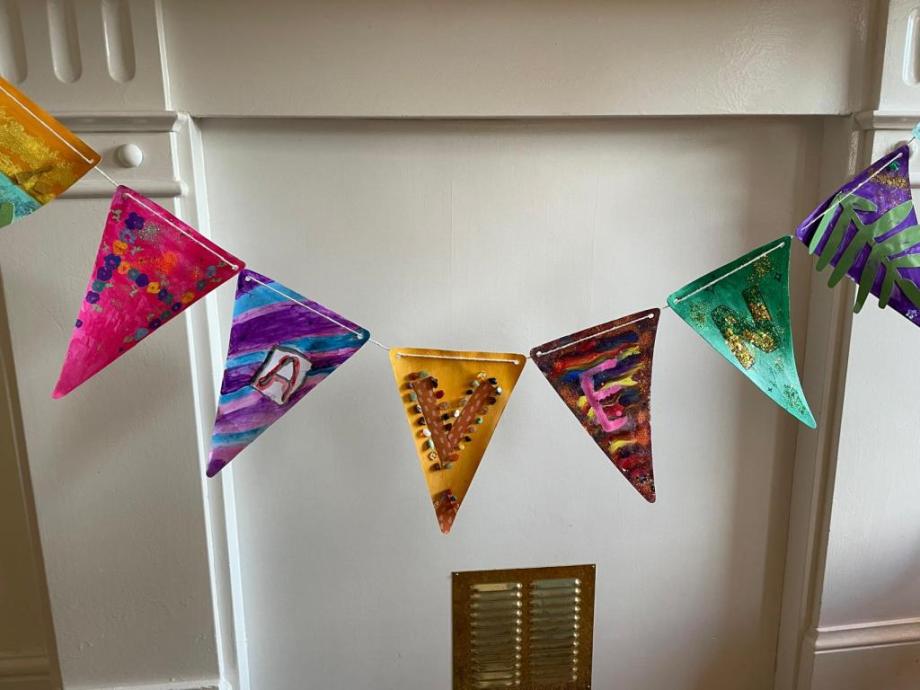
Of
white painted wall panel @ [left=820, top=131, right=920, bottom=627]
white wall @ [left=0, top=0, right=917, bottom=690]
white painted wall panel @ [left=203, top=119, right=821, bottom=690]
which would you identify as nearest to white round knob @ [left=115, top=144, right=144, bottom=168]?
white wall @ [left=0, top=0, right=917, bottom=690]

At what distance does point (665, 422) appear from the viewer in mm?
1342

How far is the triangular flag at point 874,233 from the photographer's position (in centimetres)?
97

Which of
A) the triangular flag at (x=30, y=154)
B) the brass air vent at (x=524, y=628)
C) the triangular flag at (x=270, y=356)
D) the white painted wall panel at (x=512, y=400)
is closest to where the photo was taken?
the triangular flag at (x=30, y=154)

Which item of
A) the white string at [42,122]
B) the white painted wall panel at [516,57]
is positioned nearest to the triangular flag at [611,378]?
the white painted wall panel at [516,57]

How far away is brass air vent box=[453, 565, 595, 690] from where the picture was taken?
1374 mm

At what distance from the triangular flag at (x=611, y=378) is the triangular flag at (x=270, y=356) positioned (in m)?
0.29

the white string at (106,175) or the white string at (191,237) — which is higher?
the white string at (106,175)

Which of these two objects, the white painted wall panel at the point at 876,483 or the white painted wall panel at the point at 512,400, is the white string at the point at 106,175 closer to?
the white painted wall panel at the point at 512,400

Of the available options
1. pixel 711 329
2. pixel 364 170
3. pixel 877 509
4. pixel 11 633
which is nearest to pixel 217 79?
pixel 364 170

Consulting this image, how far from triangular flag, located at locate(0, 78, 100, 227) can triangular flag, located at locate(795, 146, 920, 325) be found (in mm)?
974

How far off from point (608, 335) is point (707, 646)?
855mm

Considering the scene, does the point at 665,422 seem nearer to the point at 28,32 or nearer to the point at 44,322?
the point at 44,322

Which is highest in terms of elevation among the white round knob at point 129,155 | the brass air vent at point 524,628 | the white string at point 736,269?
the white round knob at point 129,155

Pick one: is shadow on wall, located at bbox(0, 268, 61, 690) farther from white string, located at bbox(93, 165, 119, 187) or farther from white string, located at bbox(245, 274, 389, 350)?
white string, located at bbox(245, 274, 389, 350)
